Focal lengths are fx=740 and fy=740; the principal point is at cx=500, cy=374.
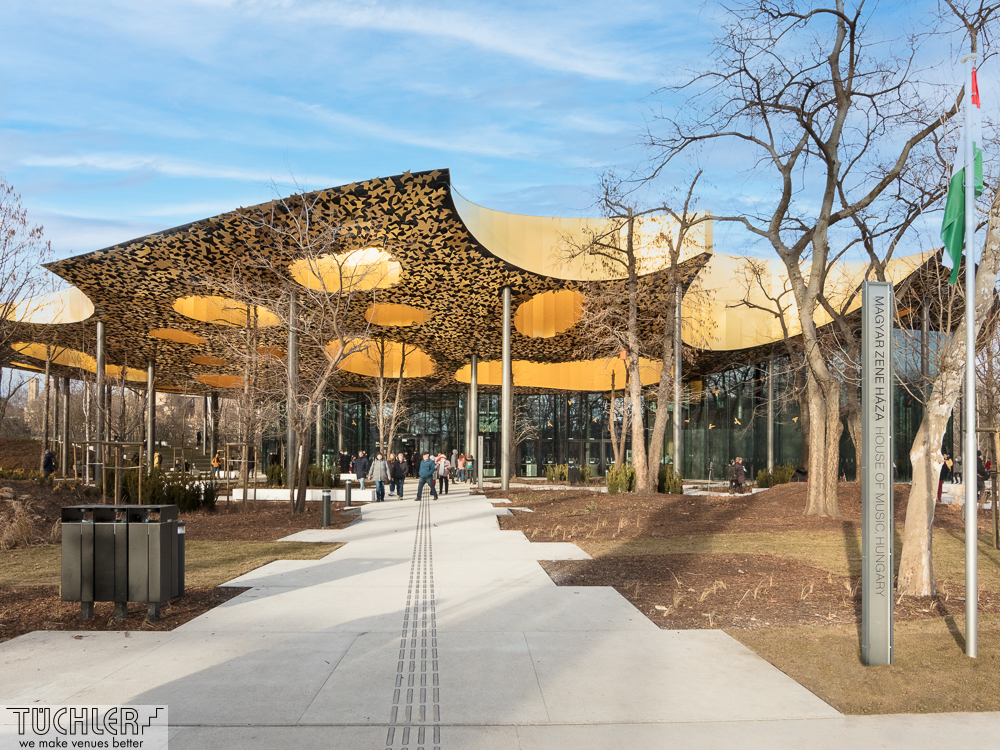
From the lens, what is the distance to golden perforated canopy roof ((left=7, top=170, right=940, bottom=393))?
22.7m

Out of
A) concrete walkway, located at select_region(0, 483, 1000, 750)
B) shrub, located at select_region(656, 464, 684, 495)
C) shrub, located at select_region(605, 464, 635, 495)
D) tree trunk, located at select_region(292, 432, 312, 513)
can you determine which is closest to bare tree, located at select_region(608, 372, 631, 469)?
shrub, located at select_region(656, 464, 684, 495)

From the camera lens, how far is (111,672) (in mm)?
5465

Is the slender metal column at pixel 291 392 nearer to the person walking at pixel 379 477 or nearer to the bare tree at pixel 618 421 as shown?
the person walking at pixel 379 477

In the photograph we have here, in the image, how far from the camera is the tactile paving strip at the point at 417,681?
4336mm

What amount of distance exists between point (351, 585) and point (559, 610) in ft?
9.25

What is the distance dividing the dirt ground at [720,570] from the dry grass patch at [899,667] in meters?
0.47

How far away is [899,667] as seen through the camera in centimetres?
563

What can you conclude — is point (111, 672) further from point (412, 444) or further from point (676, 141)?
point (412, 444)

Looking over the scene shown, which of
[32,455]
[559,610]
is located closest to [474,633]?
[559,610]

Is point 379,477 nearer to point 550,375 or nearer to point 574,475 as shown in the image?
point 574,475

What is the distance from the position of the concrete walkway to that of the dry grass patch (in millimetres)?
203

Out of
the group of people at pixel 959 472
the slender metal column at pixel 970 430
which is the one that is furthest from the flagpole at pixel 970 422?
the group of people at pixel 959 472

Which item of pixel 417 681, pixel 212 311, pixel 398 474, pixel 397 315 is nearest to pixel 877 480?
pixel 417 681

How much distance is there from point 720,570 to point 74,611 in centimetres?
777
